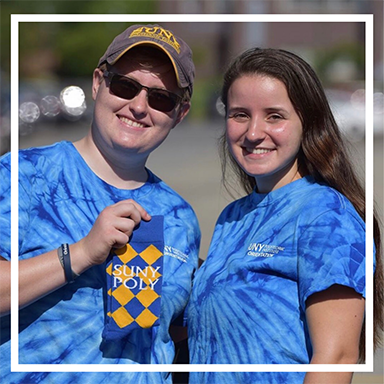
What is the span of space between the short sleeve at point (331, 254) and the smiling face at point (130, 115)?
756 millimetres

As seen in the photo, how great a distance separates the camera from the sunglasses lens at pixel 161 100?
2.52 m

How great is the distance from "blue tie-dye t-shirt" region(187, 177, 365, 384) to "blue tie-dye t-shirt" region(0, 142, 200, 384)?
196 millimetres

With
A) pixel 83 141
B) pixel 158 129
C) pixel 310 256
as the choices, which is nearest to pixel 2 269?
pixel 83 141

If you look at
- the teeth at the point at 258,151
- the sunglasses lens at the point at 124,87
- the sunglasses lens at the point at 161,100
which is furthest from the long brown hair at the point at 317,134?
the sunglasses lens at the point at 124,87

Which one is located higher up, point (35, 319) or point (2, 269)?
point (2, 269)

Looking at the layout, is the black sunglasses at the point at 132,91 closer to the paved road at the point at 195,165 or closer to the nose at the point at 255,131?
the nose at the point at 255,131

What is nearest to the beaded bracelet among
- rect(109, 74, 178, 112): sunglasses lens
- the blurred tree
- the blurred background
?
rect(109, 74, 178, 112): sunglasses lens

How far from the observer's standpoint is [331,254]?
2059mm

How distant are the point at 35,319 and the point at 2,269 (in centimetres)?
24

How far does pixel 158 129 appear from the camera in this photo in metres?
2.56

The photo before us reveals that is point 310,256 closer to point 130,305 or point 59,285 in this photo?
point 130,305

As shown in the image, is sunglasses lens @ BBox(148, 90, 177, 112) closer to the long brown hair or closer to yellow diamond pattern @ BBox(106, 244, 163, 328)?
the long brown hair

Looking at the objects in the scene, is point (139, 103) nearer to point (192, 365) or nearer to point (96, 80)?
point (96, 80)

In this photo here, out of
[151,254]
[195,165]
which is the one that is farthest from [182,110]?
[195,165]
